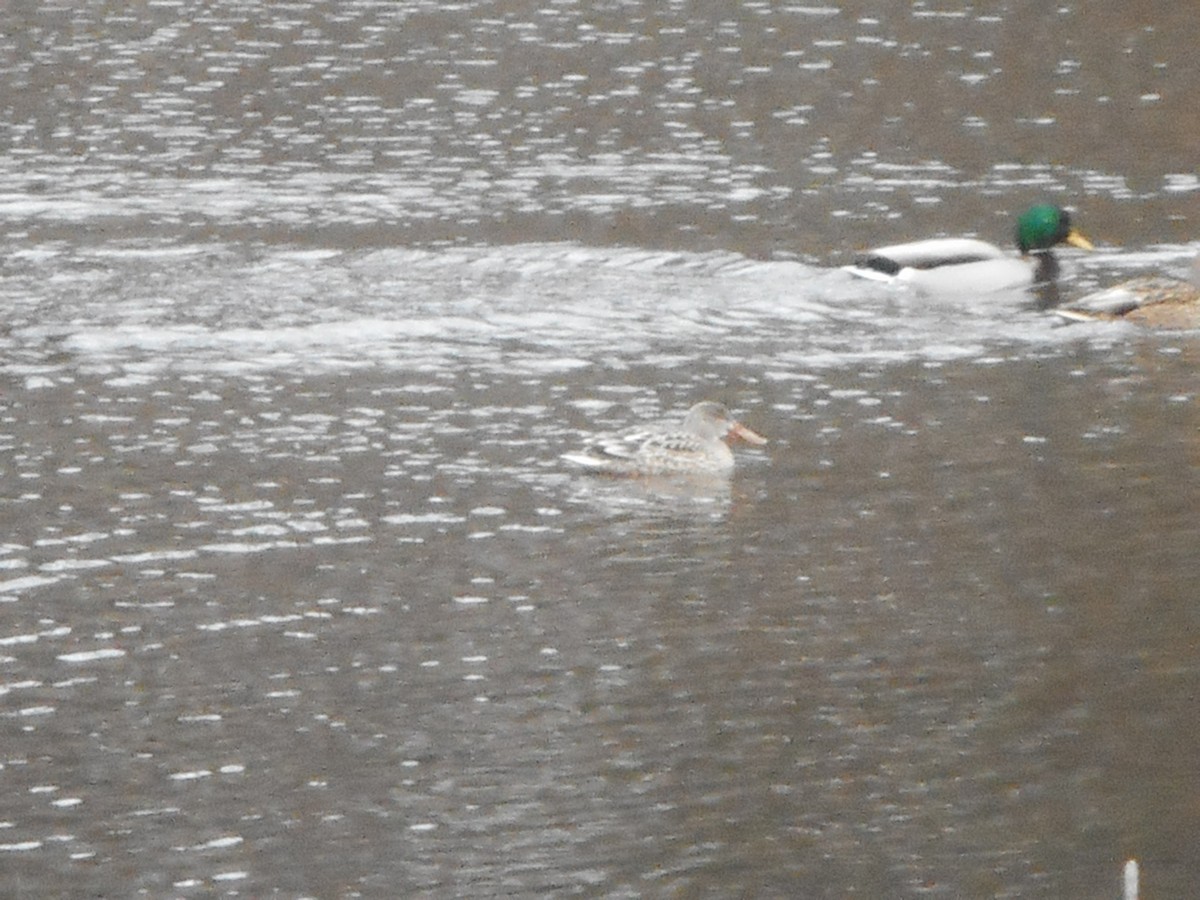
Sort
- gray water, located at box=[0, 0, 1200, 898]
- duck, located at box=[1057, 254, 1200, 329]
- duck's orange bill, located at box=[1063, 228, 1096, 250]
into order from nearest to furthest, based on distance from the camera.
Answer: gray water, located at box=[0, 0, 1200, 898] → duck, located at box=[1057, 254, 1200, 329] → duck's orange bill, located at box=[1063, 228, 1096, 250]

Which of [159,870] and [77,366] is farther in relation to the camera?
[77,366]

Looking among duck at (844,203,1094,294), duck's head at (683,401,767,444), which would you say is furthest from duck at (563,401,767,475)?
duck at (844,203,1094,294)

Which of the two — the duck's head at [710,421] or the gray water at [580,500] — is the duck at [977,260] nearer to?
the gray water at [580,500]

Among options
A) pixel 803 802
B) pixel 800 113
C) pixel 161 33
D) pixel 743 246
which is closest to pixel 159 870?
pixel 803 802

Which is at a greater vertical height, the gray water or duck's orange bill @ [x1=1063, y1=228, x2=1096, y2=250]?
the gray water

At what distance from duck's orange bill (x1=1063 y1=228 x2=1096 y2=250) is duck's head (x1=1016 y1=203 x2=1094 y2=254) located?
4cm

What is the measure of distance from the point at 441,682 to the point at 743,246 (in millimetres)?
10299

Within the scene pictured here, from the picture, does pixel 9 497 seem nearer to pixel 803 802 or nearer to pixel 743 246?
pixel 803 802

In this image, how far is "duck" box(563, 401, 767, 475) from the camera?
15.5m

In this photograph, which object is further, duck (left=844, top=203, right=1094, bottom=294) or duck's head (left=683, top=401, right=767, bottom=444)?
duck (left=844, top=203, right=1094, bottom=294)

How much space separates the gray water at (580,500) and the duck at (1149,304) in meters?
0.23

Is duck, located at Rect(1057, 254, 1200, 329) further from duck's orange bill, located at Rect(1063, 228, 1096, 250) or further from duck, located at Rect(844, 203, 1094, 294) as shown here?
duck's orange bill, located at Rect(1063, 228, 1096, 250)

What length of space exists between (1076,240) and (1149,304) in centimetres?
246

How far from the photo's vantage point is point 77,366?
18266 mm
